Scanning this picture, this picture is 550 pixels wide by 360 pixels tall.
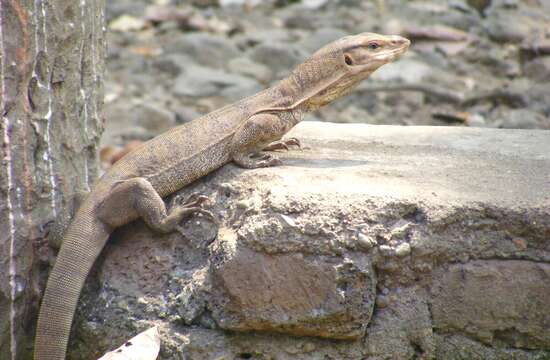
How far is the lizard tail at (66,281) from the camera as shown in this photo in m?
4.46

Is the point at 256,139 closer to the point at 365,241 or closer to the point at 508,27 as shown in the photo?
the point at 365,241

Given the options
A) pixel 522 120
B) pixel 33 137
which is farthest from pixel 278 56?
pixel 33 137

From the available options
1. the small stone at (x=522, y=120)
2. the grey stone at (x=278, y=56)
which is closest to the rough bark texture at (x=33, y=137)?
the small stone at (x=522, y=120)

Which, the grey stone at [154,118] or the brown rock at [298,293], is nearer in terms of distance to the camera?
the brown rock at [298,293]

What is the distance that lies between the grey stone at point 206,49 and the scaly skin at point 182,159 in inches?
218

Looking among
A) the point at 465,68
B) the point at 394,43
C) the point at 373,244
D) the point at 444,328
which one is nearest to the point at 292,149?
the point at 394,43

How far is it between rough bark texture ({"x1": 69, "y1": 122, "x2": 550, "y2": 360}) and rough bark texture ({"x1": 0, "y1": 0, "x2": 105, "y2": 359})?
0.54m

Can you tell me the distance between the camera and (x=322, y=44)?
10.7 m

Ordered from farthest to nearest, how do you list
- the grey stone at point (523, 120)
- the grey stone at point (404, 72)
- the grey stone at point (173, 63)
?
1. the grey stone at point (173, 63)
2. the grey stone at point (404, 72)
3. the grey stone at point (523, 120)

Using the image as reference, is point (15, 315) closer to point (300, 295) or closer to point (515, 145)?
point (300, 295)

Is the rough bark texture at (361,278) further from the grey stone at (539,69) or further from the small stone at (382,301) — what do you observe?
the grey stone at (539,69)

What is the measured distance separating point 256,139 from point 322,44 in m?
5.99

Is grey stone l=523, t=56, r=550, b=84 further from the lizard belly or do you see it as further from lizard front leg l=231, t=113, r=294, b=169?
the lizard belly

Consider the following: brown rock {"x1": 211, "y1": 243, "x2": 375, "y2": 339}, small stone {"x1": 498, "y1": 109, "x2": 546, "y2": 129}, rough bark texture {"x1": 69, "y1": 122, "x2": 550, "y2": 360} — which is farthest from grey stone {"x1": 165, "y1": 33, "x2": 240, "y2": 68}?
brown rock {"x1": 211, "y1": 243, "x2": 375, "y2": 339}
